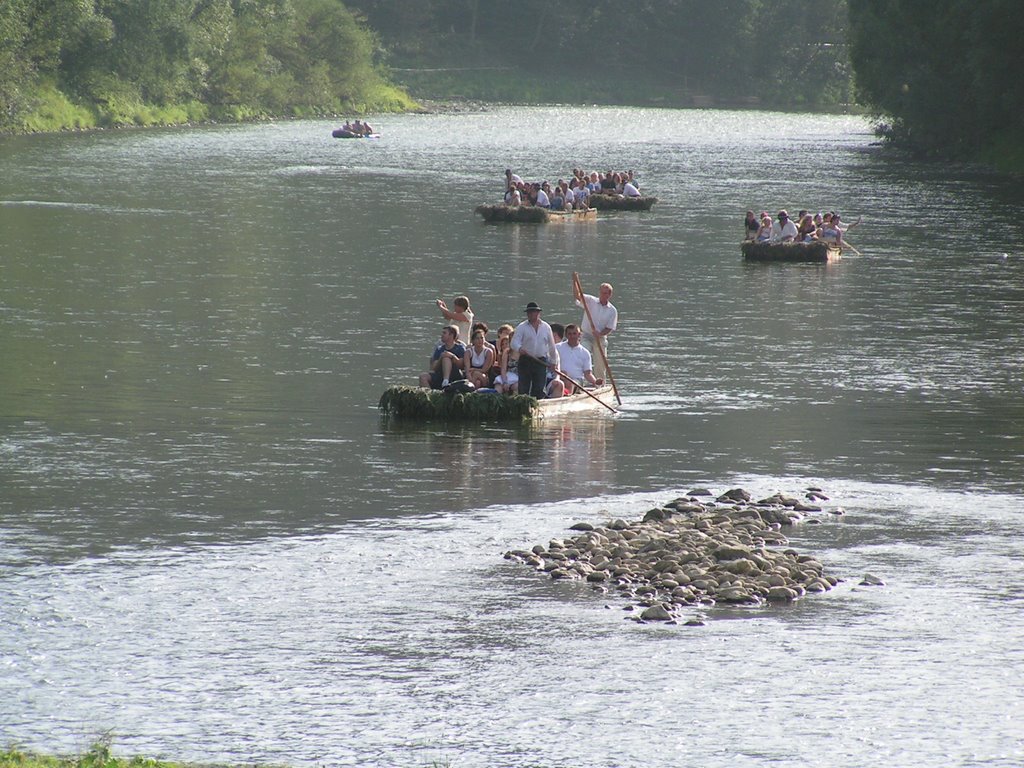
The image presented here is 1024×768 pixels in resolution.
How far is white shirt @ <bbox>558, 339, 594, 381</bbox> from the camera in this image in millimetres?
26859

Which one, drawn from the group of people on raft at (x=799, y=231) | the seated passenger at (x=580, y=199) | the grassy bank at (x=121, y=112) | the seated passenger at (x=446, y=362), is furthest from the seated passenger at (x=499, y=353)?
the grassy bank at (x=121, y=112)

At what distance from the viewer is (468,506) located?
20.7 metres

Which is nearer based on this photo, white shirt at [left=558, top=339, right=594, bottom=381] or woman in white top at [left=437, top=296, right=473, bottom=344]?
white shirt at [left=558, top=339, right=594, bottom=381]

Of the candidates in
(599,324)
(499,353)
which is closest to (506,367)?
(499,353)

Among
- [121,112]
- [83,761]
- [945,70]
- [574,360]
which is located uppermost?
[945,70]

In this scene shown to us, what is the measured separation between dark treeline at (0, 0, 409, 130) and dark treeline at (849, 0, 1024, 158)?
152 ft

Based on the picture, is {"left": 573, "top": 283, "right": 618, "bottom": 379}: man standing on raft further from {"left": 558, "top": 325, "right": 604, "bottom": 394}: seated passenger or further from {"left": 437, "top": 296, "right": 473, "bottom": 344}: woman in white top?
{"left": 437, "top": 296, "right": 473, "bottom": 344}: woman in white top

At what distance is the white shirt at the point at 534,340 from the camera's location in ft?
83.8

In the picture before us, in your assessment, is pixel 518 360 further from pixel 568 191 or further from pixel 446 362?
pixel 568 191

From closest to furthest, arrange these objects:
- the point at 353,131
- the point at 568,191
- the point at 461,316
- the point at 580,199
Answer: the point at 461,316 < the point at 568,191 < the point at 580,199 < the point at 353,131

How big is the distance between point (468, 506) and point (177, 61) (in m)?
104

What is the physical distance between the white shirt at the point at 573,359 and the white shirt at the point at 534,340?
2.94ft

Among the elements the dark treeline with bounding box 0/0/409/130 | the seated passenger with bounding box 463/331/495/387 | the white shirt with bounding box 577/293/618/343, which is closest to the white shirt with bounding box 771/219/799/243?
the white shirt with bounding box 577/293/618/343

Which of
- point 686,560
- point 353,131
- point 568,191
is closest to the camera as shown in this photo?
point 686,560
